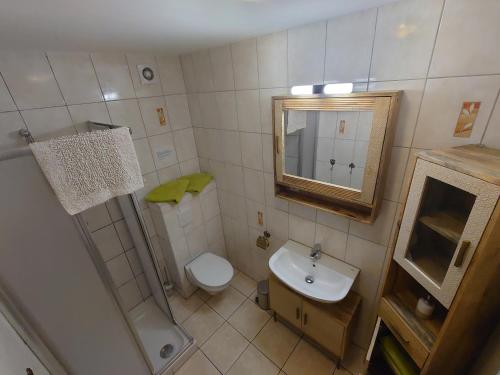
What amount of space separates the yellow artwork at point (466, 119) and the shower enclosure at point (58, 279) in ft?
5.29

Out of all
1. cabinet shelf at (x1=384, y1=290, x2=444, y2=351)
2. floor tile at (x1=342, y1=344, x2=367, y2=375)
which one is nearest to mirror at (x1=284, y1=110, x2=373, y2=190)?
cabinet shelf at (x1=384, y1=290, x2=444, y2=351)

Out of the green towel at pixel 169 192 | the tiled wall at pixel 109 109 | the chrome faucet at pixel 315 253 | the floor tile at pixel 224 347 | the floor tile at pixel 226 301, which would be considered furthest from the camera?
the floor tile at pixel 226 301

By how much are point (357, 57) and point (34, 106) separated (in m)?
1.82

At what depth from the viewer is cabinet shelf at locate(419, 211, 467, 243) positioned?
0.80m

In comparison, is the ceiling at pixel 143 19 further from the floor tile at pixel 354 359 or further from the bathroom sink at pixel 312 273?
the floor tile at pixel 354 359

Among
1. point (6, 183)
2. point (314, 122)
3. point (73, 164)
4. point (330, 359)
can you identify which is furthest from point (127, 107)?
point (330, 359)

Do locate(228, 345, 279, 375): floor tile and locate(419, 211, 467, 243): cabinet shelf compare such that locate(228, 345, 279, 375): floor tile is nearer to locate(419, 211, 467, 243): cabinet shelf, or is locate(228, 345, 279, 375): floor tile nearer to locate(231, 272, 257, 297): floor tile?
locate(231, 272, 257, 297): floor tile

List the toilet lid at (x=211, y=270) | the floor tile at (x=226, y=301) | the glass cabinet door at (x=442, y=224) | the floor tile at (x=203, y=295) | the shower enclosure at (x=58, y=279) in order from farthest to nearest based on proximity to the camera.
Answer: the floor tile at (x=203, y=295) → the floor tile at (x=226, y=301) → the toilet lid at (x=211, y=270) → the shower enclosure at (x=58, y=279) → the glass cabinet door at (x=442, y=224)

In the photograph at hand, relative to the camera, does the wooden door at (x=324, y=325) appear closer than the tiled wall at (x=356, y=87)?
No

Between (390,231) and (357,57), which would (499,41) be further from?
(390,231)

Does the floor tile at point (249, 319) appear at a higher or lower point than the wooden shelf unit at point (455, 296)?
lower

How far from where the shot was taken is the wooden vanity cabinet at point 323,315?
4.61ft

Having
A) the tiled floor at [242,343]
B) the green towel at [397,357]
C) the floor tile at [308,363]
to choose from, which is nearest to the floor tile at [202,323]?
the tiled floor at [242,343]

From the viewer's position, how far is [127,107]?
1674mm
